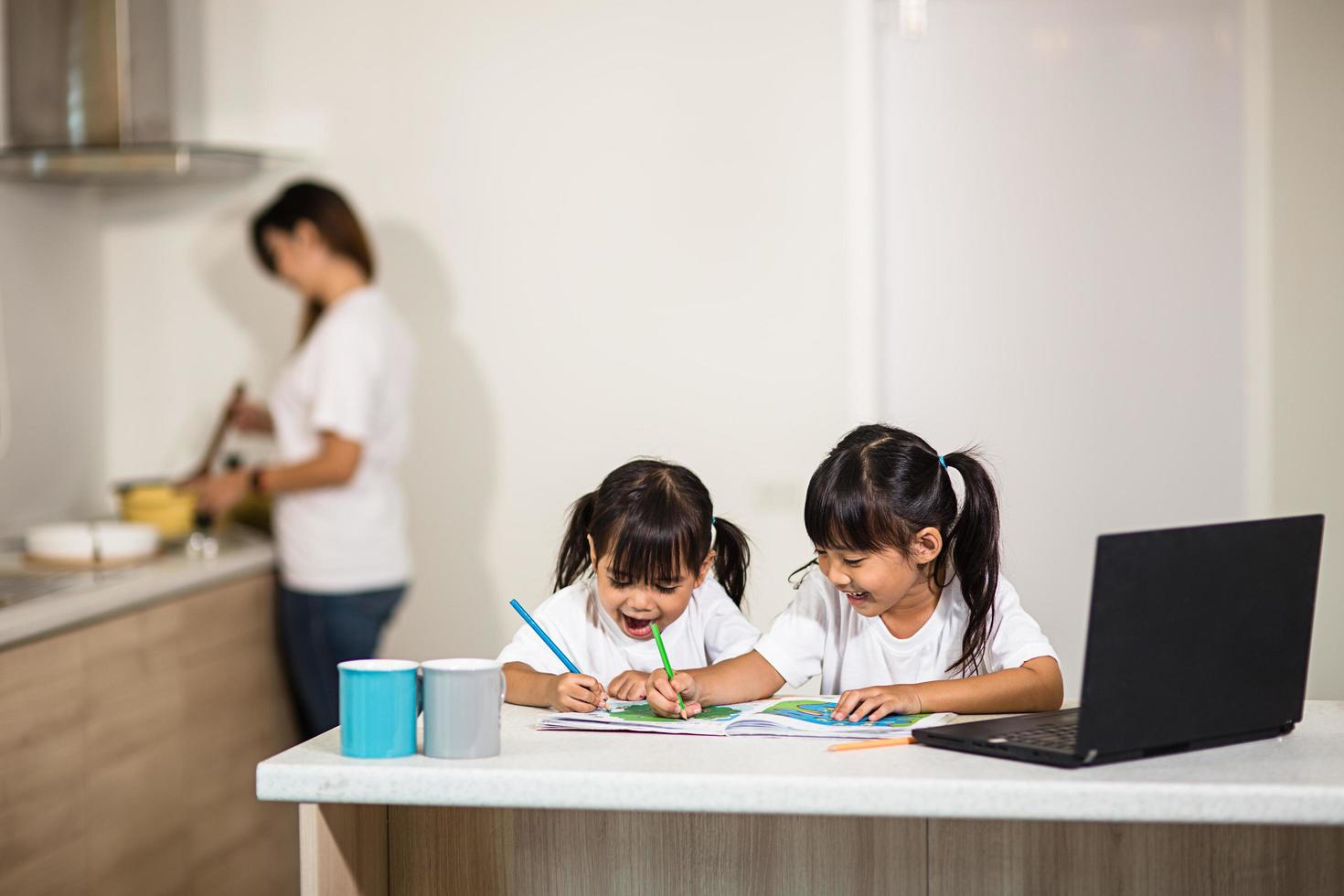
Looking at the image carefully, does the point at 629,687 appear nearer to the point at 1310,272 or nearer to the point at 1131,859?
the point at 1131,859

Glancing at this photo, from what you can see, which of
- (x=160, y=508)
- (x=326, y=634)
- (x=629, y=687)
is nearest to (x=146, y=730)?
(x=326, y=634)

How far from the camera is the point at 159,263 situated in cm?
329

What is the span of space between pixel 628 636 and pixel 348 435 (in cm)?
116

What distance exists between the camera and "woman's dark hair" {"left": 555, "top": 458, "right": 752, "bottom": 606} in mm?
1625

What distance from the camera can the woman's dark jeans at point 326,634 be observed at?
2.79 meters

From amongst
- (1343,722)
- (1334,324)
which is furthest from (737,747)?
(1334,324)

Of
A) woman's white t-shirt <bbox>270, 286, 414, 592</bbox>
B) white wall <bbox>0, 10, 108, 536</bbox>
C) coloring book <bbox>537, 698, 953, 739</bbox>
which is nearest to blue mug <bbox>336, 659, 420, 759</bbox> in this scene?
coloring book <bbox>537, 698, 953, 739</bbox>

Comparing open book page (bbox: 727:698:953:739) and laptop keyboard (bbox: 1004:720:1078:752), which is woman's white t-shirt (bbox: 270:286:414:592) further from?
laptop keyboard (bbox: 1004:720:1078:752)

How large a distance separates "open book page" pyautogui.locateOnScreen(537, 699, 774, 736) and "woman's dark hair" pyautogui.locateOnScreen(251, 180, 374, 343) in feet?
5.23

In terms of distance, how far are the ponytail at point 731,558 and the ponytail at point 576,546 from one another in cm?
16

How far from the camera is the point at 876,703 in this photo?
1403 mm

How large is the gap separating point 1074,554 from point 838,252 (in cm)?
82

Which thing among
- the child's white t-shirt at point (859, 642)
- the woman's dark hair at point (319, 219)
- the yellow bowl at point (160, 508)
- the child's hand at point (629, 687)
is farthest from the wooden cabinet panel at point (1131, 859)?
the yellow bowl at point (160, 508)

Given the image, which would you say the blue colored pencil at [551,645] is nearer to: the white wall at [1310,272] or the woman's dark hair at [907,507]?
the woman's dark hair at [907,507]
